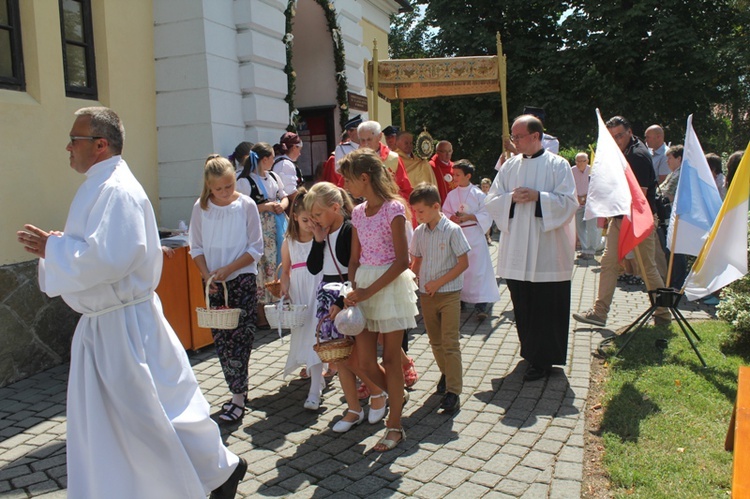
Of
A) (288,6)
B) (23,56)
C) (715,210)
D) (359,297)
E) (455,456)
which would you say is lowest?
(455,456)

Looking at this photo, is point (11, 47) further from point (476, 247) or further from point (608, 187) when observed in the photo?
point (608, 187)

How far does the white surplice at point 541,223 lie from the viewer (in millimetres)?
5316

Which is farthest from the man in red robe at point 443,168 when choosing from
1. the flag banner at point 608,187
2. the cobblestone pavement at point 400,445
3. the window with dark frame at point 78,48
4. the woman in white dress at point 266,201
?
the window with dark frame at point 78,48

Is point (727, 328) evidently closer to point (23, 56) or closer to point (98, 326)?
point (98, 326)

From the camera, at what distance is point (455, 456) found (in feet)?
13.4

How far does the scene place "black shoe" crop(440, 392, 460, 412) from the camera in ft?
15.7

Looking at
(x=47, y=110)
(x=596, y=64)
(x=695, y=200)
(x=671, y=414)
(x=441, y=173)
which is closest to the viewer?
(x=671, y=414)

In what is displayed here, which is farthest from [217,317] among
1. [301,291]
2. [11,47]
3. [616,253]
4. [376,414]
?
→ [616,253]

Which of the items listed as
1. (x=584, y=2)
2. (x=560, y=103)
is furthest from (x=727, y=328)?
(x=584, y=2)

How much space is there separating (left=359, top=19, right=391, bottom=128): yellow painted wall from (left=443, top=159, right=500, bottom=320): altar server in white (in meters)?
5.21

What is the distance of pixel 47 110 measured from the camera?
20.4 ft

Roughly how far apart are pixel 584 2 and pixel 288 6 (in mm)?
13975

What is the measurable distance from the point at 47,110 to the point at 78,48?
991 millimetres

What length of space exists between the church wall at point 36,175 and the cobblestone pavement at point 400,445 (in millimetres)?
408
